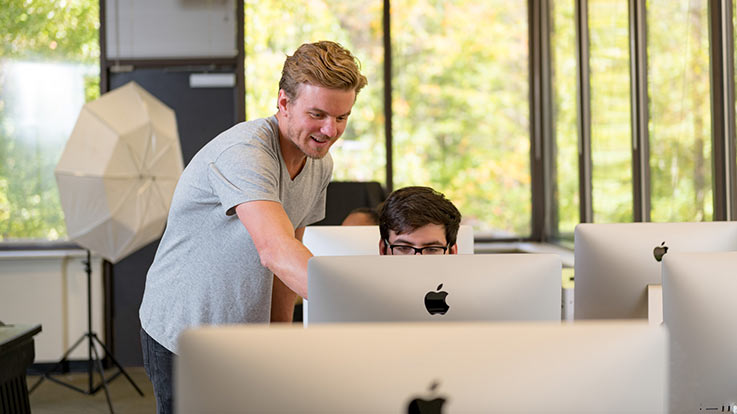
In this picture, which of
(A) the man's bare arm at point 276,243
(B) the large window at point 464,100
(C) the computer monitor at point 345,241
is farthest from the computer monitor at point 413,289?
(B) the large window at point 464,100

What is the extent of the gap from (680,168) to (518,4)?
2.42m

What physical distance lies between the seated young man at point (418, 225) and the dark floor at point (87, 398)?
3.01 m

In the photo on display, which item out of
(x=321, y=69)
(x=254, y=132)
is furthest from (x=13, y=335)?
(x=321, y=69)

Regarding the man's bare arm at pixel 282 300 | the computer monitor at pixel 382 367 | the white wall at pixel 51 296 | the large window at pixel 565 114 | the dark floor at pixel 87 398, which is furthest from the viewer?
the white wall at pixel 51 296

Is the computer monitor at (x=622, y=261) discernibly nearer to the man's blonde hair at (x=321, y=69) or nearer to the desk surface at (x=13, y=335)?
the man's blonde hair at (x=321, y=69)

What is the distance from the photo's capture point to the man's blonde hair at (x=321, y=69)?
1715mm

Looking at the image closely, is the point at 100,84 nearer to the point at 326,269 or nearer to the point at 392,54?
the point at 392,54

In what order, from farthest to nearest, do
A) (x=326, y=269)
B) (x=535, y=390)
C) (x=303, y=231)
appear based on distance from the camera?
(x=303, y=231)
(x=326, y=269)
(x=535, y=390)

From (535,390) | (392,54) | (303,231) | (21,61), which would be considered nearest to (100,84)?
(21,61)

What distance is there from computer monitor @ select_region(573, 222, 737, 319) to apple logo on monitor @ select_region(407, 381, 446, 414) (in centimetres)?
110

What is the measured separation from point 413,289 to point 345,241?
2.73 feet

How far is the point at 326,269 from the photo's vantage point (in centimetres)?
137

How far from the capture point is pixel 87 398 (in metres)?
4.71

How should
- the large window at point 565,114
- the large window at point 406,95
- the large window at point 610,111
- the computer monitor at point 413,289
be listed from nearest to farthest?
the computer monitor at point 413,289 < the large window at point 610,111 < the large window at point 565,114 < the large window at point 406,95
